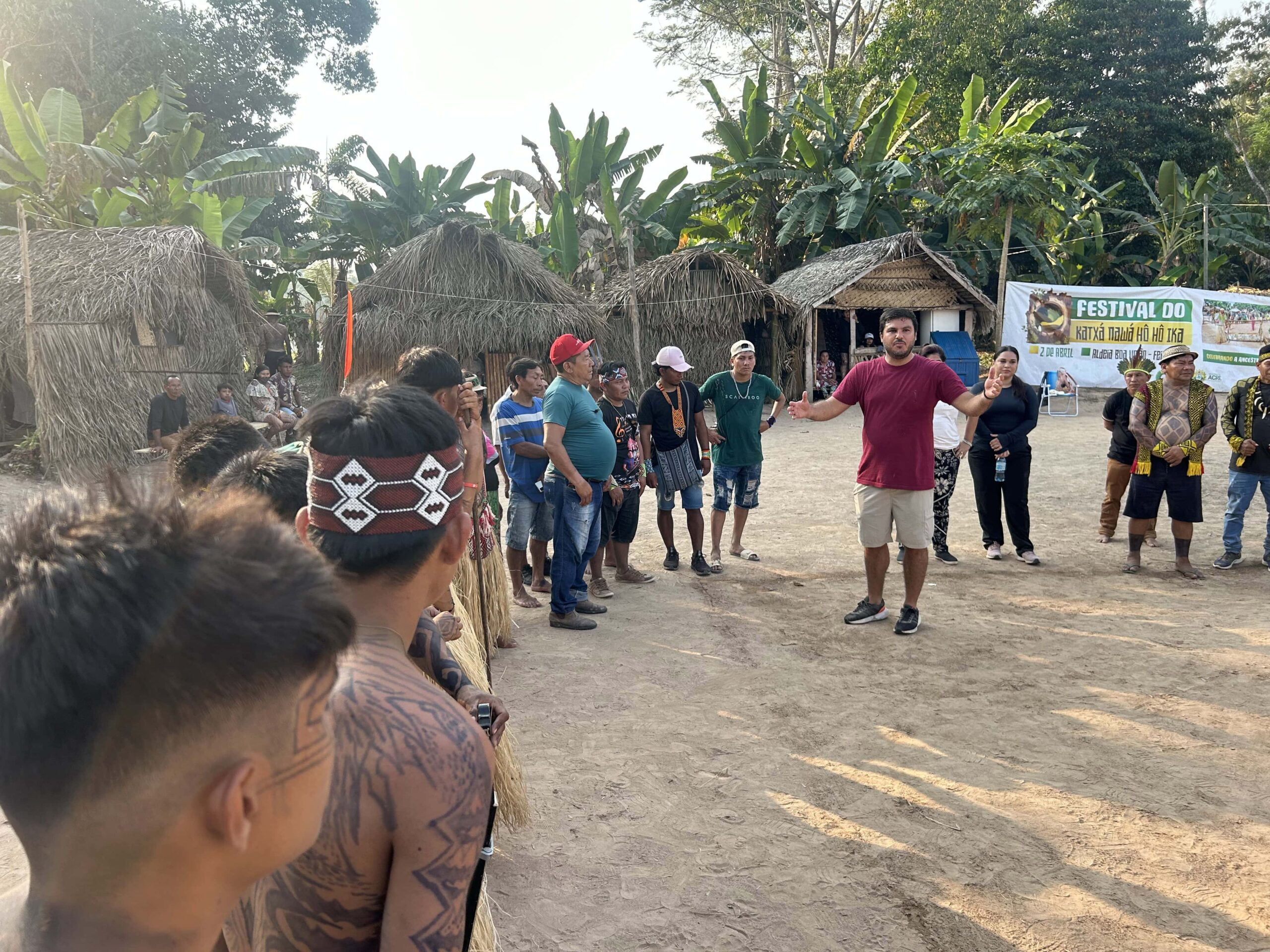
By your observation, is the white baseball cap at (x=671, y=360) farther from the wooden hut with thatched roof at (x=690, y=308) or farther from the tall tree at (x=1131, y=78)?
the tall tree at (x=1131, y=78)

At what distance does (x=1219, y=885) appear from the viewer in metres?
2.88

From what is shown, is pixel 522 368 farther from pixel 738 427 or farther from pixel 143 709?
pixel 143 709

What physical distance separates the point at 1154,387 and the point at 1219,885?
16.2 feet

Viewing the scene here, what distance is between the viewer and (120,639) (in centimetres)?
75

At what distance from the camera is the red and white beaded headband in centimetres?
141

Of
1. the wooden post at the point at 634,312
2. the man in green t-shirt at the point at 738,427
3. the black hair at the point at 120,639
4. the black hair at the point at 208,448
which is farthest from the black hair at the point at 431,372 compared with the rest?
the wooden post at the point at 634,312

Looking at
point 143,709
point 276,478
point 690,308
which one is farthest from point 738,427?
point 690,308

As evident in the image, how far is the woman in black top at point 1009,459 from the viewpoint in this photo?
23.3 ft

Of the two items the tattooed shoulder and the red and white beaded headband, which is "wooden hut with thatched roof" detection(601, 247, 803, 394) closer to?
the red and white beaded headband

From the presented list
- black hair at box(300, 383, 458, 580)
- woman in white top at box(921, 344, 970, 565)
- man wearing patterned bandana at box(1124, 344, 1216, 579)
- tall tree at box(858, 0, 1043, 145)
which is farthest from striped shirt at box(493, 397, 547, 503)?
tall tree at box(858, 0, 1043, 145)

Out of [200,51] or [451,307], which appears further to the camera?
[200,51]

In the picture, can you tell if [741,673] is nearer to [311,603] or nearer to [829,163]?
[311,603]

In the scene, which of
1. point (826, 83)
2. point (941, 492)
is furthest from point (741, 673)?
point (826, 83)

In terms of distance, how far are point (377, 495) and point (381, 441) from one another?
0.30ft
